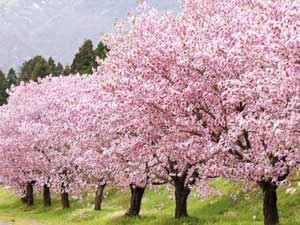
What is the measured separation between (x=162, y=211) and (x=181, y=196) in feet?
34.3

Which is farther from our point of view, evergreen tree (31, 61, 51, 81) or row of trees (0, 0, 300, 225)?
evergreen tree (31, 61, 51, 81)

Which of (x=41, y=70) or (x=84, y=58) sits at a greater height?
(x=41, y=70)

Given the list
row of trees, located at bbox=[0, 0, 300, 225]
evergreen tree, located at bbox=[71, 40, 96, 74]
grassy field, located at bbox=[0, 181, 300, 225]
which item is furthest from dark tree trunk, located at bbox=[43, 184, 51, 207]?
evergreen tree, located at bbox=[71, 40, 96, 74]

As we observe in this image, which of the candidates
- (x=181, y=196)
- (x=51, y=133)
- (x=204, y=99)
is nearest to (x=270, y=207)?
(x=204, y=99)

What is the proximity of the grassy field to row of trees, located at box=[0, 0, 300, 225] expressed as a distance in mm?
2089

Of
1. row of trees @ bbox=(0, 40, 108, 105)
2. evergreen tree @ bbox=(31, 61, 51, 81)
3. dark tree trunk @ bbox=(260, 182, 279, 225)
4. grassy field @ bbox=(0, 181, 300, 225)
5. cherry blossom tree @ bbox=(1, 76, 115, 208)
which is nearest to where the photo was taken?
dark tree trunk @ bbox=(260, 182, 279, 225)

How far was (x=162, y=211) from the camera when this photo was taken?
1490 inches

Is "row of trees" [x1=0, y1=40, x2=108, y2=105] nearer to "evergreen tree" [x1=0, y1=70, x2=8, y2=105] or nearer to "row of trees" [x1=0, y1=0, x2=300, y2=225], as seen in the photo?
"evergreen tree" [x1=0, y1=70, x2=8, y2=105]

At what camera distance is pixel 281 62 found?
15.1 m

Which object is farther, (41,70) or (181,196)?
(41,70)

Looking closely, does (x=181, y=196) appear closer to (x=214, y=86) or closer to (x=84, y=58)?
(x=214, y=86)

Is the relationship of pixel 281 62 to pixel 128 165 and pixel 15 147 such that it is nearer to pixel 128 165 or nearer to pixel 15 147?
pixel 128 165

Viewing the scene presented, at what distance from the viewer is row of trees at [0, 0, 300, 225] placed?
1592cm

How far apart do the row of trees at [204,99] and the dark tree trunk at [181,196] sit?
5 centimetres
